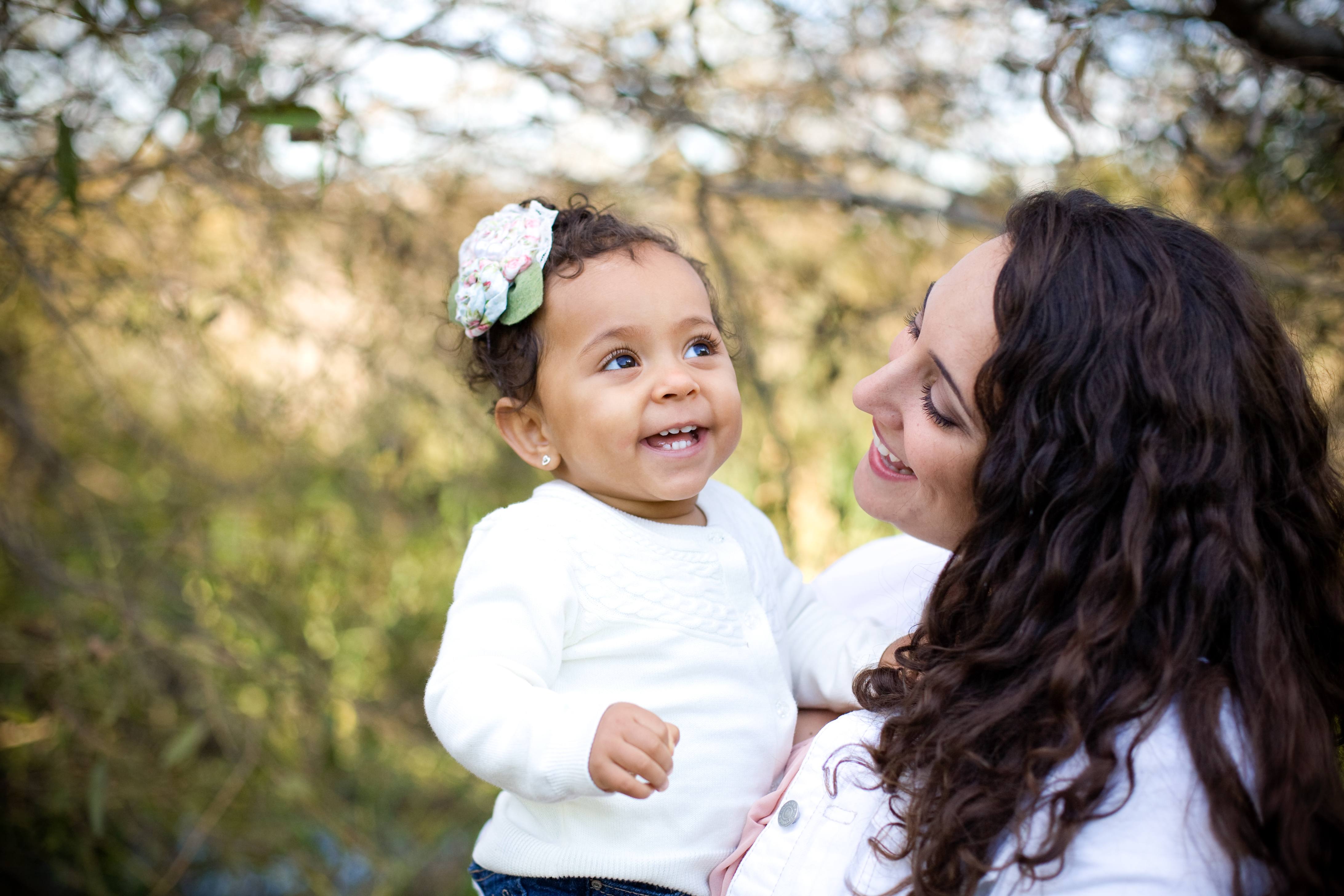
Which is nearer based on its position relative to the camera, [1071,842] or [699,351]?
[1071,842]

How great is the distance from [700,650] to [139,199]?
7.55 ft

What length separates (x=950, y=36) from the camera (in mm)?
2945

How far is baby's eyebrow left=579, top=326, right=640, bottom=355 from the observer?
1.52 metres

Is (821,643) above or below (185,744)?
above

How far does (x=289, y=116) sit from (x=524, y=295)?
0.60 m

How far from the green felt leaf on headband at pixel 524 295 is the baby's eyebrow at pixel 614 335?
0.37ft

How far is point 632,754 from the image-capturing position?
1177 millimetres

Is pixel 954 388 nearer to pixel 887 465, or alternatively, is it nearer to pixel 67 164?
pixel 887 465

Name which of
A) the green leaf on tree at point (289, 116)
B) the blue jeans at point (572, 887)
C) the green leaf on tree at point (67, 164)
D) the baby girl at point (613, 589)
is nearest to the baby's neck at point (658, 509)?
the baby girl at point (613, 589)

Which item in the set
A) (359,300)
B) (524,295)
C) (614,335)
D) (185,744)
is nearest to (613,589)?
(614,335)

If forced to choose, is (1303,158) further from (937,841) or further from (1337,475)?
(937,841)

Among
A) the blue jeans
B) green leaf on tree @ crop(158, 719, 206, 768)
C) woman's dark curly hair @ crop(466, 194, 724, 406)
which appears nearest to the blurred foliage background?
green leaf on tree @ crop(158, 719, 206, 768)

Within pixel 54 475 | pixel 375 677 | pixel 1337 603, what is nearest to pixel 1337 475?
pixel 1337 603

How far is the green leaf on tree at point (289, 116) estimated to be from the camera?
1.75 metres
